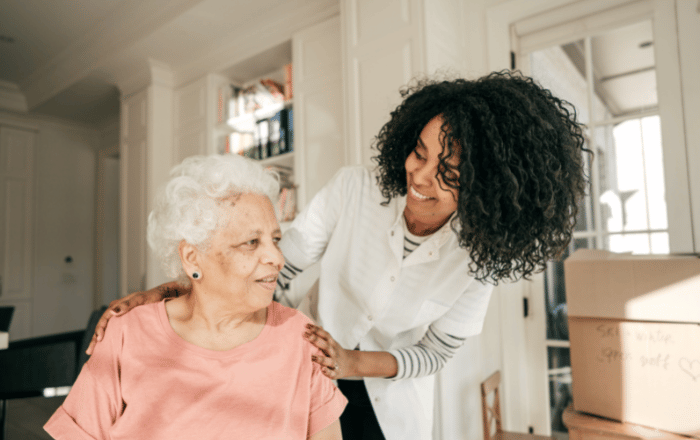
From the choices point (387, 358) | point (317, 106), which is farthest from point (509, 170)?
point (317, 106)

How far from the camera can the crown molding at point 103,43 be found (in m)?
3.37

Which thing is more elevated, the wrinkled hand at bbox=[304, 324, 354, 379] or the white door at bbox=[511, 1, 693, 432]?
the white door at bbox=[511, 1, 693, 432]

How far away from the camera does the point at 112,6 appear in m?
3.47

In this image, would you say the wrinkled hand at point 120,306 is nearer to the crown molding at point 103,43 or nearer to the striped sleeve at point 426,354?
Answer: the striped sleeve at point 426,354

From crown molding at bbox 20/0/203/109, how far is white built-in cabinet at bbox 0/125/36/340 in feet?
1.94

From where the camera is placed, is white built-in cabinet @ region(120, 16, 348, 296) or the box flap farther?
white built-in cabinet @ region(120, 16, 348, 296)

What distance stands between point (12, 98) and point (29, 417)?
12.3ft

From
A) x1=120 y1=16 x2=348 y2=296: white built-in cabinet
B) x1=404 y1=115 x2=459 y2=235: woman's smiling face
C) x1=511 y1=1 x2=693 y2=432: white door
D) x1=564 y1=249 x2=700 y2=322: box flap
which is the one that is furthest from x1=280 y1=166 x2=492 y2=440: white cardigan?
x1=120 y1=16 x2=348 y2=296: white built-in cabinet

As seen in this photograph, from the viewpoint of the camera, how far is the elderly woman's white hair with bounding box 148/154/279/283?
101 cm

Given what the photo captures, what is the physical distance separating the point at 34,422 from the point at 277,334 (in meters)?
3.28

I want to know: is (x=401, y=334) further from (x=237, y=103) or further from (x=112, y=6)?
(x=112, y=6)

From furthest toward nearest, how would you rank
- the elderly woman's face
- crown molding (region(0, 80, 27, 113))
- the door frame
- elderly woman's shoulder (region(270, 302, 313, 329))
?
1. crown molding (region(0, 80, 27, 113))
2. the door frame
3. elderly woman's shoulder (region(270, 302, 313, 329))
4. the elderly woman's face

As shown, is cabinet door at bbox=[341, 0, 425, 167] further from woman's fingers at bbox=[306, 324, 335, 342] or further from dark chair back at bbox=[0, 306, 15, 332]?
dark chair back at bbox=[0, 306, 15, 332]

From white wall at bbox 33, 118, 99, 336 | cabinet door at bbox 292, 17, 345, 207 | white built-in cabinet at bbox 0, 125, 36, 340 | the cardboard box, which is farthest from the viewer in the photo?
white wall at bbox 33, 118, 99, 336
